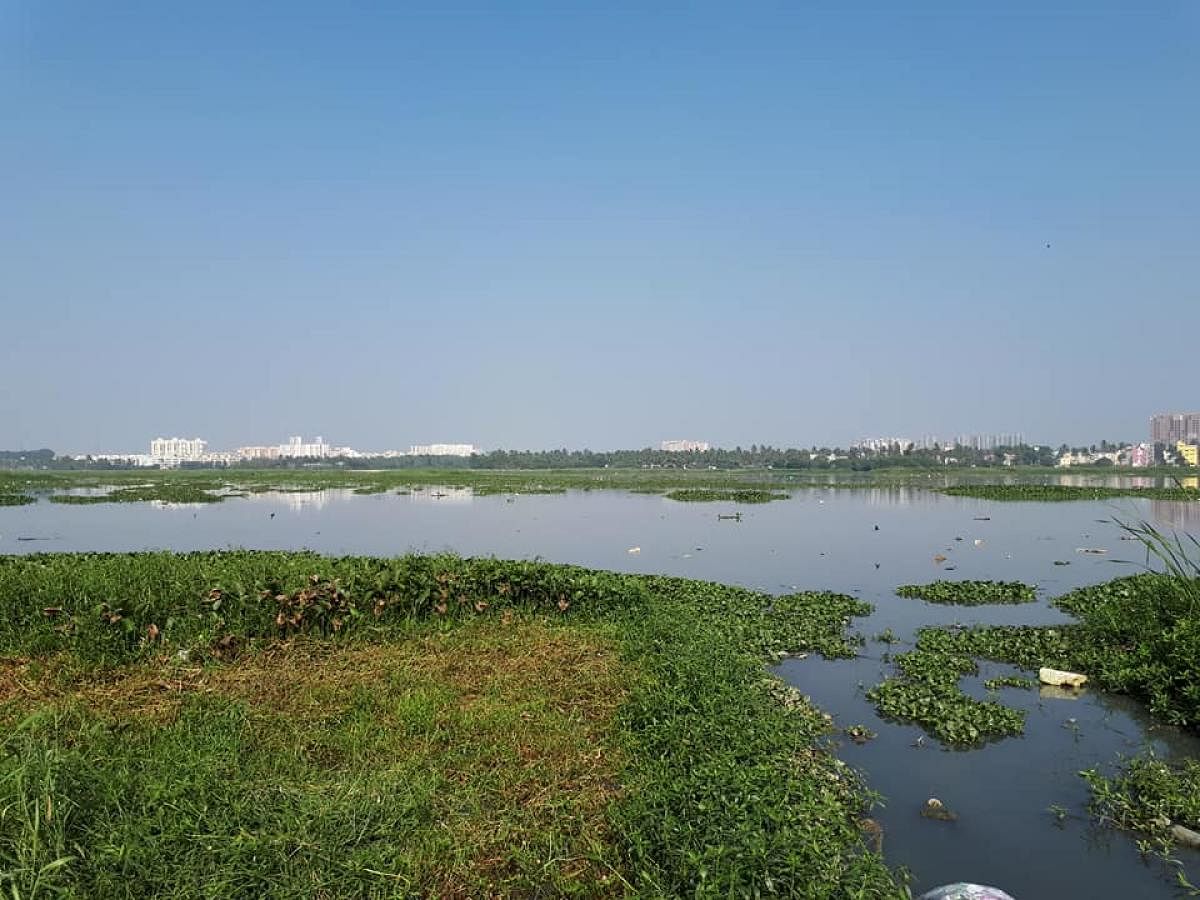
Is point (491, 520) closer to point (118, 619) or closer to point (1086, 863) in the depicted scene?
point (118, 619)

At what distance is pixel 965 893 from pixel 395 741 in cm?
355

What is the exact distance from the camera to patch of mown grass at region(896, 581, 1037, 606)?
1250 cm

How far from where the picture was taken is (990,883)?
4.31 metres

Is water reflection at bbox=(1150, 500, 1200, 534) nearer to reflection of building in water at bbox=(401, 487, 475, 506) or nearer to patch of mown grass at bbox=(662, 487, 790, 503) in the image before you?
patch of mown grass at bbox=(662, 487, 790, 503)

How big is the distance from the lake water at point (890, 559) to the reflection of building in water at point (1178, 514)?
10.8 inches

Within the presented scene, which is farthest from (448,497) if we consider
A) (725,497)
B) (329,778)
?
(329,778)

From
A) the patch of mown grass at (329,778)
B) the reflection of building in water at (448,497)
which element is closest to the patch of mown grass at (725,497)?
the reflection of building in water at (448,497)

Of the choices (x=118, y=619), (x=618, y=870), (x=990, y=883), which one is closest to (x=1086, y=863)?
(x=990, y=883)

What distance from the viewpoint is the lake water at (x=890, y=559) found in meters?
4.76

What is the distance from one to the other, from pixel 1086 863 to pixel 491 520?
24.2 meters

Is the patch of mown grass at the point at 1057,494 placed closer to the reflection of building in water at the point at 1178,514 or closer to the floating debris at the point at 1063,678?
the reflection of building in water at the point at 1178,514

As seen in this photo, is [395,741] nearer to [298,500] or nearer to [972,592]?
[972,592]

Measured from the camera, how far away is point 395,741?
199 inches

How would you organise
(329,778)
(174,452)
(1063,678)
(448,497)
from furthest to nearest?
1. (174,452)
2. (448,497)
3. (1063,678)
4. (329,778)
